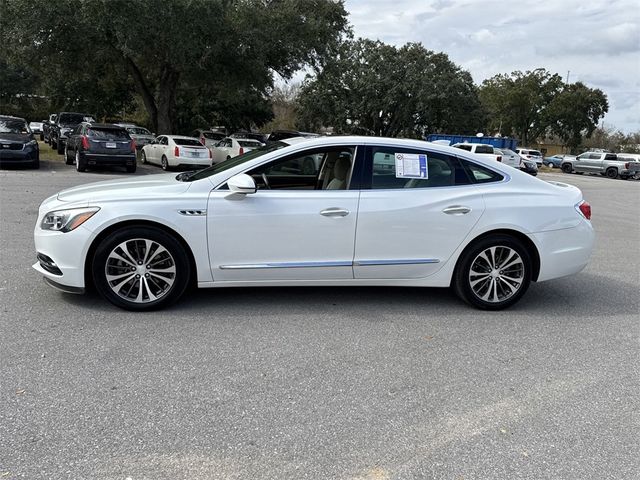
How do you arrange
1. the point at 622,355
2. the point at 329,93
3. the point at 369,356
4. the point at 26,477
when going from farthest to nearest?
the point at 329,93 → the point at 622,355 → the point at 369,356 → the point at 26,477

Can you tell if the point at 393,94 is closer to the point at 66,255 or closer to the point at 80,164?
the point at 80,164

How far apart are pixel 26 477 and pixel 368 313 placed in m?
3.05

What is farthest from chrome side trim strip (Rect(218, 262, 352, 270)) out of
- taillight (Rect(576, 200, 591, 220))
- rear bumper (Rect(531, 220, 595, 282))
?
taillight (Rect(576, 200, 591, 220))

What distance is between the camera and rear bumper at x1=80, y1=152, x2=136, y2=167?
17.5m

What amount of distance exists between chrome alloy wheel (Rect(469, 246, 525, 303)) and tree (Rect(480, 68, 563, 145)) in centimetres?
6205

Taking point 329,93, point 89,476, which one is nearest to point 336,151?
point 89,476

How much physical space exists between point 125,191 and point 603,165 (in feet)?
139

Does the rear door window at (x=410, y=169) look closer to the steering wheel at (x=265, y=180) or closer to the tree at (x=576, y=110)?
the steering wheel at (x=265, y=180)

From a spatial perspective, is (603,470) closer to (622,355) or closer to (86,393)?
(622,355)

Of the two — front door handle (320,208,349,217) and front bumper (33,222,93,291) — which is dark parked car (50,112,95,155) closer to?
front bumper (33,222,93,291)

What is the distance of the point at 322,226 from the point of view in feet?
15.6

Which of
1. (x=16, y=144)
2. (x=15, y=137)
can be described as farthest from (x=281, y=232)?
(x=15, y=137)

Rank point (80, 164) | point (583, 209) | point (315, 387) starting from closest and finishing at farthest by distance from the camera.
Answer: point (315, 387) → point (583, 209) → point (80, 164)

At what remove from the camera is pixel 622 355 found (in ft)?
14.2
